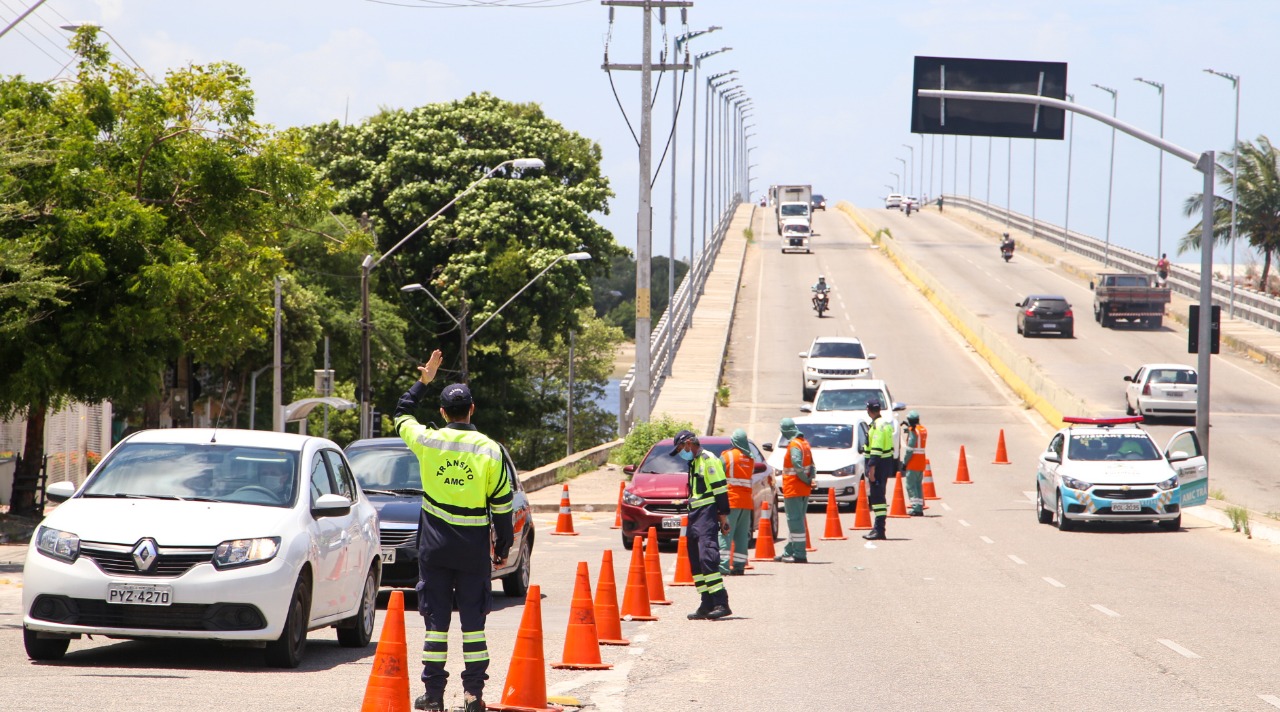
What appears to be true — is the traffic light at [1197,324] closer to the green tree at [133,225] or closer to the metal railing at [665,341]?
the metal railing at [665,341]

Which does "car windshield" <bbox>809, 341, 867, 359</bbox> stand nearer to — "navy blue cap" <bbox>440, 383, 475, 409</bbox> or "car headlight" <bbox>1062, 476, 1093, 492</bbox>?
"car headlight" <bbox>1062, 476, 1093, 492</bbox>

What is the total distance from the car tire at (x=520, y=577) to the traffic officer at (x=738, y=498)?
103 inches


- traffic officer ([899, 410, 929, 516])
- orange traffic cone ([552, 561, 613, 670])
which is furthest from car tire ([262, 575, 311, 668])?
traffic officer ([899, 410, 929, 516])

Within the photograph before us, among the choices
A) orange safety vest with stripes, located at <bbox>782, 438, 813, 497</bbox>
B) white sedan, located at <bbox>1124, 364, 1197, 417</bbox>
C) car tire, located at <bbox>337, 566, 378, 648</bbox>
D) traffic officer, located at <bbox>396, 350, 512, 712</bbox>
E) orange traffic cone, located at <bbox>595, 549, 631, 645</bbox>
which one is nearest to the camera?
traffic officer, located at <bbox>396, 350, 512, 712</bbox>

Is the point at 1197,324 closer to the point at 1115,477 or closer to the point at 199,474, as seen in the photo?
the point at 1115,477

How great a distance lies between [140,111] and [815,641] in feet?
55.1

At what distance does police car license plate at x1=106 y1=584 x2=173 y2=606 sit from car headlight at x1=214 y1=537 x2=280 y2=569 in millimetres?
356

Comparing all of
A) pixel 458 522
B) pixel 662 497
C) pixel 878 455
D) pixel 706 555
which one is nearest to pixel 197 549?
pixel 458 522

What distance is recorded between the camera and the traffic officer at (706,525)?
1384cm

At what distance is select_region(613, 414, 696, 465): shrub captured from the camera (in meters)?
35.1

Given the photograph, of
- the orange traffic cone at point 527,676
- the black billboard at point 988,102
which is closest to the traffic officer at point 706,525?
the orange traffic cone at point 527,676

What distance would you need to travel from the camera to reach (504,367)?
2381 inches

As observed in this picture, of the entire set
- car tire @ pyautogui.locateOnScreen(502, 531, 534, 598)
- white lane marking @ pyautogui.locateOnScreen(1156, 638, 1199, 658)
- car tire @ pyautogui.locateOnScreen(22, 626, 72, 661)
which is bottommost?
car tire @ pyautogui.locateOnScreen(502, 531, 534, 598)

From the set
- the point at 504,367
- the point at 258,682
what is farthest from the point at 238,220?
the point at 504,367
